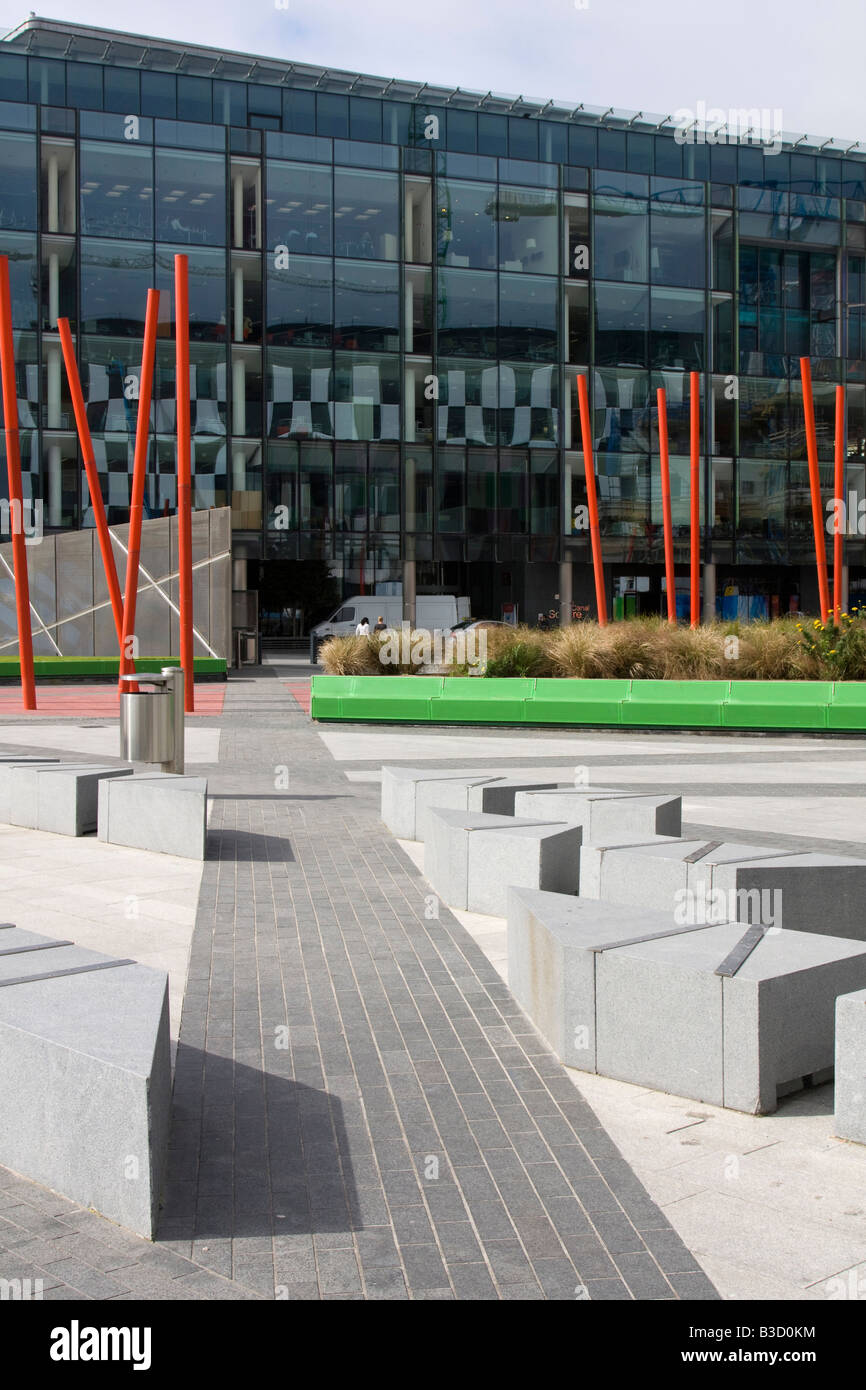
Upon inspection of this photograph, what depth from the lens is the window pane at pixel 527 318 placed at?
156ft

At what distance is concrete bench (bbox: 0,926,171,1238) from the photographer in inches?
A: 155

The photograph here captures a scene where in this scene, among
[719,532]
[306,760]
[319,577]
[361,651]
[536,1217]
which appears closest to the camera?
[536,1217]

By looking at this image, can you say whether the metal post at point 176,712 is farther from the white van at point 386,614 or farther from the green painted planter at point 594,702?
the white van at point 386,614

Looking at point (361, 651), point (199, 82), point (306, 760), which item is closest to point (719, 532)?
point (199, 82)

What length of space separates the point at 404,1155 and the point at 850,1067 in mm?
1568

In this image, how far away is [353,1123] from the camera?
4.76 metres

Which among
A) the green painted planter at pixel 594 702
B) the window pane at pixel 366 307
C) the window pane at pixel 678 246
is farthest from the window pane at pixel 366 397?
the green painted planter at pixel 594 702

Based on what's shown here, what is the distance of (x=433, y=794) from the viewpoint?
10430mm

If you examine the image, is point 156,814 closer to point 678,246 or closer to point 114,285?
point 114,285

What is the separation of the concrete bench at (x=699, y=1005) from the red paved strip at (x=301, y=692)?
62.7ft

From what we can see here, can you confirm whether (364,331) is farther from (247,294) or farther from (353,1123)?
(353,1123)

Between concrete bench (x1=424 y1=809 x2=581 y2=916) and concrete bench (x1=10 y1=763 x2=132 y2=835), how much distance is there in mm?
3527

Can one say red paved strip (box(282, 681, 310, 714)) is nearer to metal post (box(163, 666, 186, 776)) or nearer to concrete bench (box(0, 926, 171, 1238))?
metal post (box(163, 666, 186, 776))
